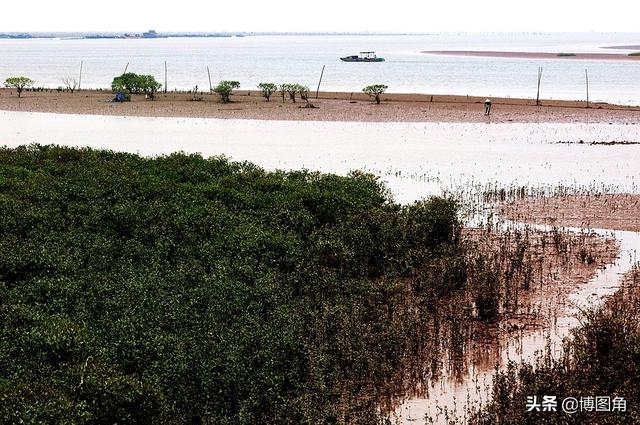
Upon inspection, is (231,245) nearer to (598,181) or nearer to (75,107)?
(598,181)

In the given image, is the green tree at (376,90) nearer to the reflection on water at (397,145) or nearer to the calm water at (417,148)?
the reflection on water at (397,145)

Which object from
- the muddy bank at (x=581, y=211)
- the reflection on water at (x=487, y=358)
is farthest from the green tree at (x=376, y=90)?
the reflection on water at (x=487, y=358)

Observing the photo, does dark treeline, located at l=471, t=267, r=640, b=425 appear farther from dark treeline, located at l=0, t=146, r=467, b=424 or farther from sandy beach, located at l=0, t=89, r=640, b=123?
sandy beach, located at l=0, t=89, r=640, b=123

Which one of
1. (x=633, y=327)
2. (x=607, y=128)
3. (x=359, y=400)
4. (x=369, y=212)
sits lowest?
(x=359, y=400)

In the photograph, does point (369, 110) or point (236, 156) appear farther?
point (369, 110)

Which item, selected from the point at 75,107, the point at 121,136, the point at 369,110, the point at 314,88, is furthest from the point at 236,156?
the point at 314,88

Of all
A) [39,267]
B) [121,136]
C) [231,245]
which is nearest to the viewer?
[39,267]
